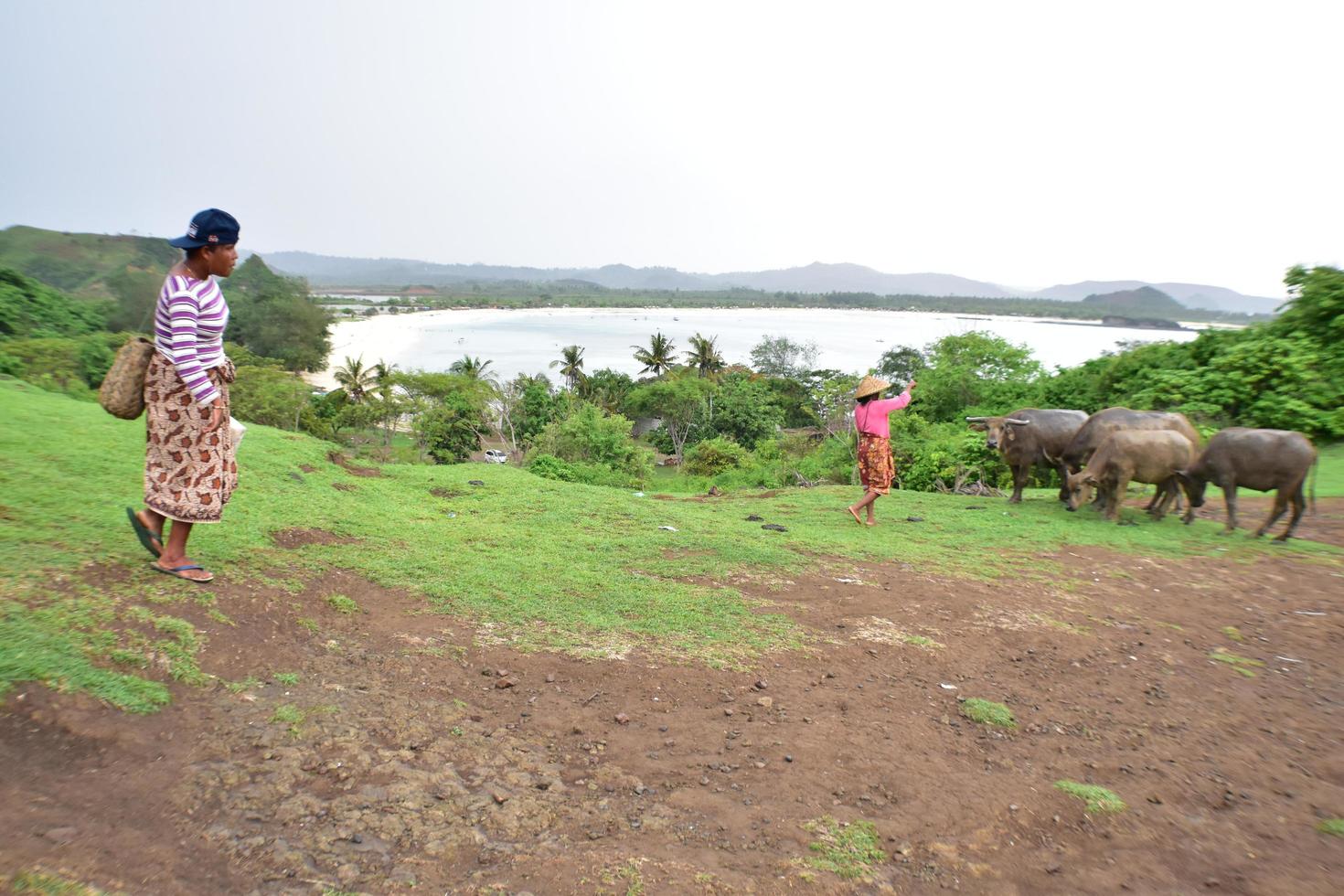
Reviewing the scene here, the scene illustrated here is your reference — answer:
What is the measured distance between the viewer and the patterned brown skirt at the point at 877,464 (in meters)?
9.41

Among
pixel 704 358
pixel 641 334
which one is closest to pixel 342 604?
pixel 704 358

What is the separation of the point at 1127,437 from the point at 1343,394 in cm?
843

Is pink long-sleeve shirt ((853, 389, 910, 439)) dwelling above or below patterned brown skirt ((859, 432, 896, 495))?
above

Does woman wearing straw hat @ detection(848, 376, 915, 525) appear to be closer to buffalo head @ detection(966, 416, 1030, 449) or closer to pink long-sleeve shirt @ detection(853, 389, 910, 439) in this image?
pink long-sleeve shirt @ detection(853, 389, 910, 439)

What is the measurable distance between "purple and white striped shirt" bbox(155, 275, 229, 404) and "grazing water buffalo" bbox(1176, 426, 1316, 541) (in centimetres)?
1081

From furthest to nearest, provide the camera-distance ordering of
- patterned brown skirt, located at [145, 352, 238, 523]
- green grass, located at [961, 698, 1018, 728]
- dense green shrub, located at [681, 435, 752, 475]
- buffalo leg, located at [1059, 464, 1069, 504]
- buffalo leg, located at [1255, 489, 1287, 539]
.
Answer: dense green shrub, located at [681, 435, 752, 475] < buffalo leg, located at [1059, 464, 1069, 504] < buffalo leg, located at [1255, 489, 1287, 539] < green grass, located at [961, 698, 1018, 728] < patterned brown skirt, located at [145, 352, 238, 523]

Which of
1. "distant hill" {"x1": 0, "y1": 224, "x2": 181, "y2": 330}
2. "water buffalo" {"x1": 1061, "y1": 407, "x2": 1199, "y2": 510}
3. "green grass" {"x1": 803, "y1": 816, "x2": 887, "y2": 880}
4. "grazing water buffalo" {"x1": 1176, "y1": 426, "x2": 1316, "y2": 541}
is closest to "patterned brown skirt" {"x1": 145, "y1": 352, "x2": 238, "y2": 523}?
"green grass" {"x1": 803, "y1": 816, "x2": 887, "y2": 880}

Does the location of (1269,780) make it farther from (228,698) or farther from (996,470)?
(996,470)

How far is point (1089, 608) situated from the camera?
20.9ft

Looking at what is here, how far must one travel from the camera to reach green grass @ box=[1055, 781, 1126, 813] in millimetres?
3436

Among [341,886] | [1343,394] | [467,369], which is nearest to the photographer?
[341,886]

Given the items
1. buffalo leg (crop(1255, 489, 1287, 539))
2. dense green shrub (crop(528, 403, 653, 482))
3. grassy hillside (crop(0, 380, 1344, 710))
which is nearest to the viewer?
grassy hillside (crop(0, 380, 1344, 710))

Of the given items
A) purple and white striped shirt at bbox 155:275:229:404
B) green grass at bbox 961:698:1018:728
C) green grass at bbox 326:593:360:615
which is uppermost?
purple and white striped shirt at bbox 155:275:229:404

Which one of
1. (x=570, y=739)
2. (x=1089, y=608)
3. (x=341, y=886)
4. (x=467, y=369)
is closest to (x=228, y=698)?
(x=341, y=886)
